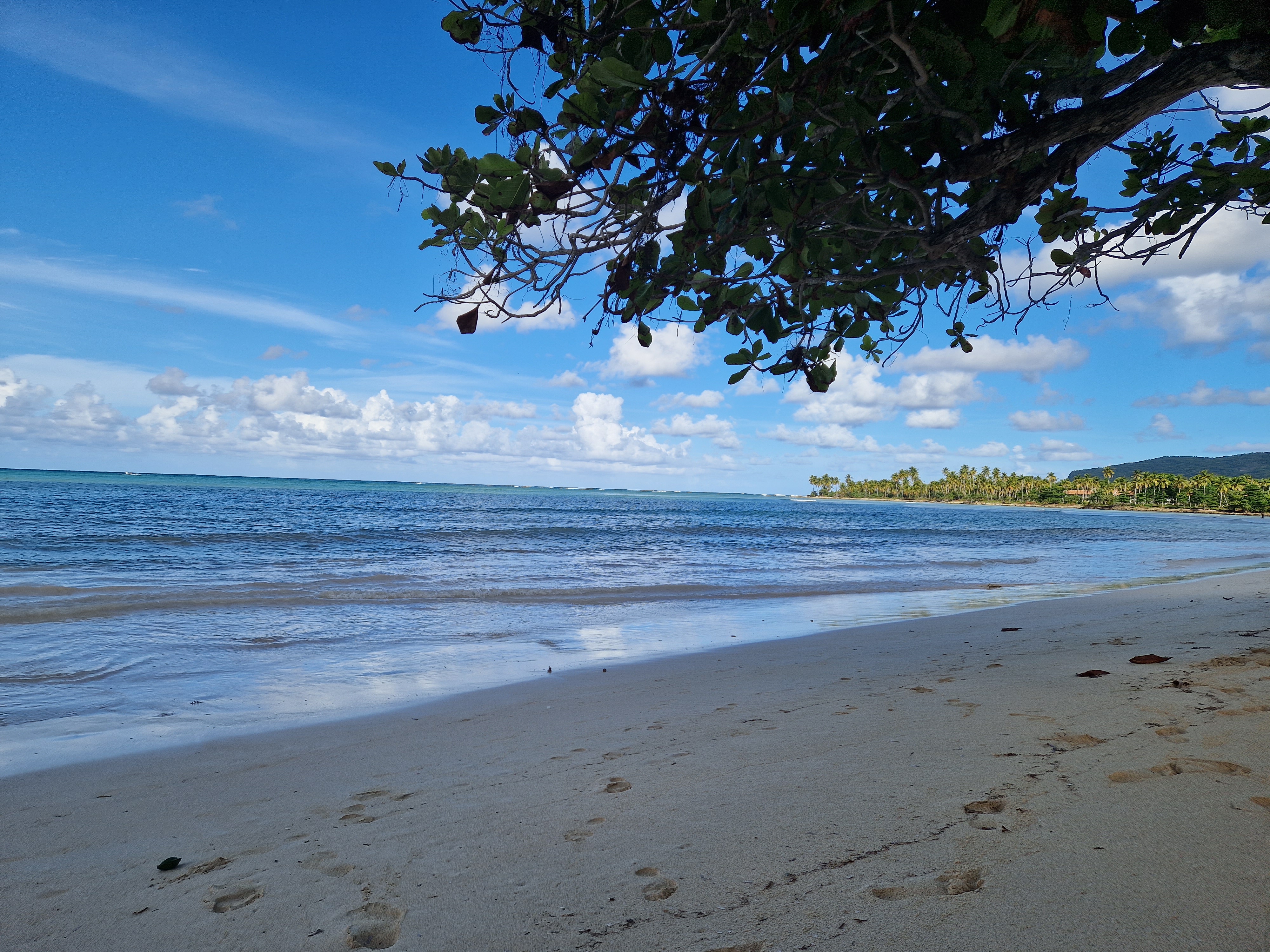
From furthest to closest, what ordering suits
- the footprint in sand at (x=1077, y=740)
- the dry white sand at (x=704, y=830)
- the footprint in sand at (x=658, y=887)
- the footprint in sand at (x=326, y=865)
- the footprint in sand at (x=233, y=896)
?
the footprint in sand at (x=1077, y=740), the footprint in sand at (x=326, y=865), the footprint in sand at (x=233, y=896), the footprint in sand at (x=658, y=887), the dry white sand at (x=704, y=830)

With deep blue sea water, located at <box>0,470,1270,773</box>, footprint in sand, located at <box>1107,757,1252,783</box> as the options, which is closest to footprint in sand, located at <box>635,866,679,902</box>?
footprint in sand, located at <box>1107,757,1252,783</box>

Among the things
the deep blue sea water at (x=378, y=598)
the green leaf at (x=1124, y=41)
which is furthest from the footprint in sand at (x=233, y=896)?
the green leaf at (x=1124, y=41)

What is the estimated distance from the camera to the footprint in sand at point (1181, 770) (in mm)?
2162

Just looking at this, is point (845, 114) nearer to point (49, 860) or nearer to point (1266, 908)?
point (1266, 908)

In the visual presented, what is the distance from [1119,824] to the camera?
1.85 meters

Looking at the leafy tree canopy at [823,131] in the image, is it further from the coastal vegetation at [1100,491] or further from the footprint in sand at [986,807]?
the coastal vegetation at [1100,491]

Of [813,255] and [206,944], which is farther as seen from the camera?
[813,255]

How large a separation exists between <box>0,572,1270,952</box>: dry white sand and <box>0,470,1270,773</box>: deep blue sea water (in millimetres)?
1367

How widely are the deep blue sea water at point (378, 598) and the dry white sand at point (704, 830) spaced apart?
1.37 metres

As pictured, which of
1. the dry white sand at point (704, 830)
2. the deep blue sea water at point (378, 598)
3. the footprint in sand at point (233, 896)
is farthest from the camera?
the deep blue sea water at point (378, 598)

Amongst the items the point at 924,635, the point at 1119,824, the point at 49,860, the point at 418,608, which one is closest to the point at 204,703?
the point at 49,860

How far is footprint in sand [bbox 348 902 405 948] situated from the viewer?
1.61 meters

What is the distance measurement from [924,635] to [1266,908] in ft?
17.7

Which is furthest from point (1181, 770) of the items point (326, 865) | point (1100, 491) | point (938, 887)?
point (1100, 491)
